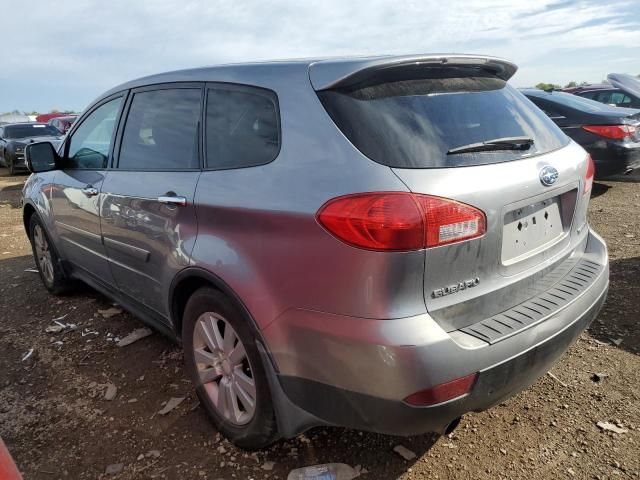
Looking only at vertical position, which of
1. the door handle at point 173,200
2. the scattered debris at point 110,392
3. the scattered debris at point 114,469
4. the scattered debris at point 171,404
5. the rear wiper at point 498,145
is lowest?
the scattered debris at point 110,392

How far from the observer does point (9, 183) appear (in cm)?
1355

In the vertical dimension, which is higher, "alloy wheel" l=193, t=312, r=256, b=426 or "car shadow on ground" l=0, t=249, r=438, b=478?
"alloy wheel" l=193, t=312, r=256, b=426

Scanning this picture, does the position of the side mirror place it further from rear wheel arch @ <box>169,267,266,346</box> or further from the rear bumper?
the rear bumper

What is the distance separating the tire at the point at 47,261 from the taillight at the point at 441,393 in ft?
11.9

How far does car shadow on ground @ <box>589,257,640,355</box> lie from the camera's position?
10.8 feet

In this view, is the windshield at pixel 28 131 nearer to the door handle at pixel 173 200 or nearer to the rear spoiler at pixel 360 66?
the door handle at pixel 173 200

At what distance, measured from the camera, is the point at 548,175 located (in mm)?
2146

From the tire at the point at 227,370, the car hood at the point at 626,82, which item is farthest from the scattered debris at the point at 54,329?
the car hood at the point at 626,82

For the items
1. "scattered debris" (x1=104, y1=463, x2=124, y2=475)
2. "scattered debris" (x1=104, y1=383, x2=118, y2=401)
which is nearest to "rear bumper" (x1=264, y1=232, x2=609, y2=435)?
"scattered debris" (x1=104, y1=463, x2=124, y2=475)

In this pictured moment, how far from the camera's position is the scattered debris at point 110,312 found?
4.14m

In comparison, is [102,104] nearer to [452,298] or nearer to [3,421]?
[3,421]

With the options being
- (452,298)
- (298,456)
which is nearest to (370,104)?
(452,298)

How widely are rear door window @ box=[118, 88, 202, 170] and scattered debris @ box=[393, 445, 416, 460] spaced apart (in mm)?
1667

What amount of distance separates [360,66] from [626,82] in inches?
213
